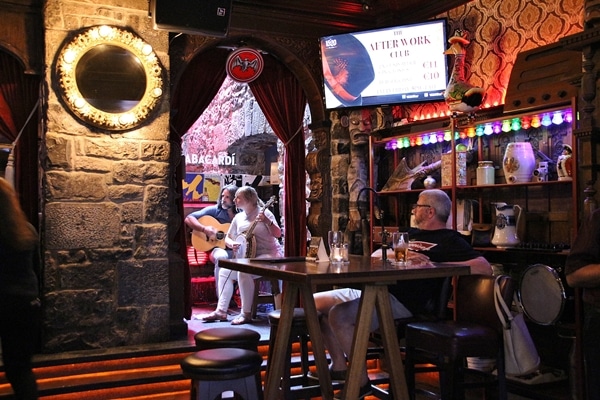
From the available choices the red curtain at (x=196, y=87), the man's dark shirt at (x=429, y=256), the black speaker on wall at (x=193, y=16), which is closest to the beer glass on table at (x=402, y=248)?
the man's dark shirt at (x=429, y=256)

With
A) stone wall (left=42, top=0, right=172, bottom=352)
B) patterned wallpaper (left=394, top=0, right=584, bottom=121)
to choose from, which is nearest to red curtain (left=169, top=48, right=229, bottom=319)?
stone wall (left=42, top=0, right=172, bottom=352)

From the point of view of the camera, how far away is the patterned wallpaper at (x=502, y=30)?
457 centimetres

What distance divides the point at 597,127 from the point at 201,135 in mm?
6905

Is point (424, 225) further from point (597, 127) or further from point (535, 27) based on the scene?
point (535, 27)

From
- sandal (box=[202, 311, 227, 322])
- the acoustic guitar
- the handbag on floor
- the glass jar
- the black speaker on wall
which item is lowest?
sandal (box=[202, 311, 227, 322])

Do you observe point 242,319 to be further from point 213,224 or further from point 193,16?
point 193,16

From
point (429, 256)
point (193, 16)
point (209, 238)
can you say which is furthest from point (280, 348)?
point (209, 238)

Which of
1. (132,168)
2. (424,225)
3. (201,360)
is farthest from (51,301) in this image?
(424,225)

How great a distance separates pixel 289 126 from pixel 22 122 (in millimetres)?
2507

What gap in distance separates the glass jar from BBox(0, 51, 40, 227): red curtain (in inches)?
143

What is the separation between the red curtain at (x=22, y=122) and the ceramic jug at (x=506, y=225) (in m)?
3.70

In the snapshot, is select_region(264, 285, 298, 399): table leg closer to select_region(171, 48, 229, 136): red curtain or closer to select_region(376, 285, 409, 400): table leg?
select_region(376, 285, 409, 400): table leg

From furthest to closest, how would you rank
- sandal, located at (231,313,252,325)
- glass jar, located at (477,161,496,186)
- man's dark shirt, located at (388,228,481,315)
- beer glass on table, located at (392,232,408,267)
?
sandal, located at (231,313,252,325) → glass jar, located at (477,161,496,186) → man's dark shirt, located at (388,228,481,315) → beer glass on table, located at (392,232,408,267)

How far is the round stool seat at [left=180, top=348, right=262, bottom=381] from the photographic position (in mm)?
2811
